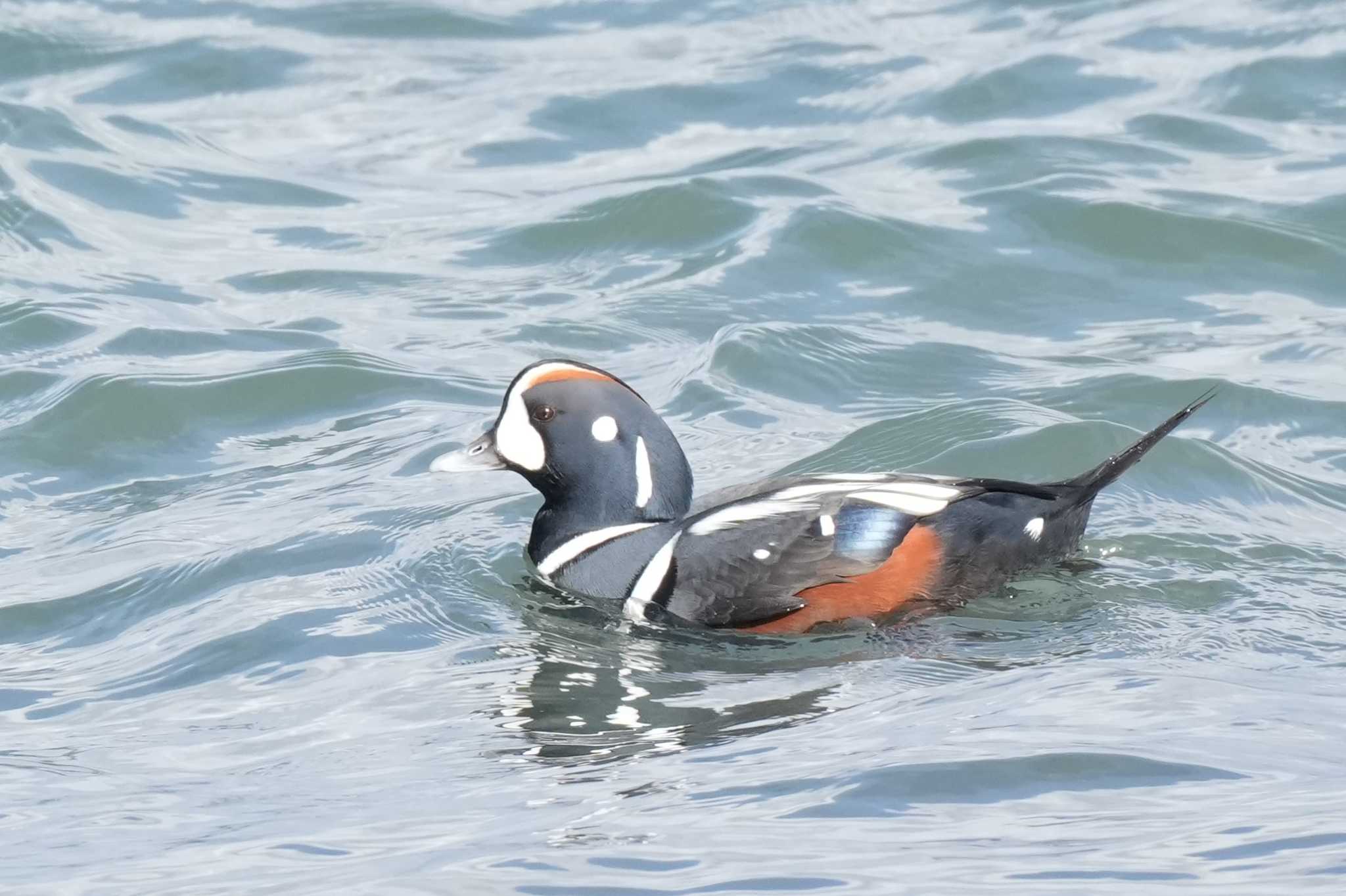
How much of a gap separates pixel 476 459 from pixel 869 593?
169cm

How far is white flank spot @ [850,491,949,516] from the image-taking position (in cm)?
667

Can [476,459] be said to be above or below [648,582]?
above

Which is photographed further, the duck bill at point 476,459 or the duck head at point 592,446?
the duck bill at point 476,459

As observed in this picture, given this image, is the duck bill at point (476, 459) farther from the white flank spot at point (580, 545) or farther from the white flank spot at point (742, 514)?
the white flank spot at point (742, 514)

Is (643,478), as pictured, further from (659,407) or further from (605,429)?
(659,407)

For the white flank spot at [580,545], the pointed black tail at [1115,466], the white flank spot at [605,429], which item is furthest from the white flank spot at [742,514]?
the pointed black tail at [1115,466]

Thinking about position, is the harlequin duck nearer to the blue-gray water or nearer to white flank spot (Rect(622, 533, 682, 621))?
white flank spot (Rect(622, 533, 682, 621))

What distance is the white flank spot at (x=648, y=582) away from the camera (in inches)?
267

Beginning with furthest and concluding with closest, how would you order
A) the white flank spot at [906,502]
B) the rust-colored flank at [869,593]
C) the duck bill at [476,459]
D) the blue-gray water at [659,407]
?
1. the duck bill at [476,459]
2. the white flank spot at [906,502]
3. the rust-colored flank at [869,593]
4. the blue-gray water at [659,407]

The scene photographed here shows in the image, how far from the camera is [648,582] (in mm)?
6801

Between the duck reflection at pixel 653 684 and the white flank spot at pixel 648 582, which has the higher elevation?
the white flank spot at pixel 648 582

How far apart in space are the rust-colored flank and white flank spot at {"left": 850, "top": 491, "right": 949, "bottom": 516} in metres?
0.12

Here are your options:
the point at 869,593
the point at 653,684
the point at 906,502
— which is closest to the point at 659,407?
the point at 906,502

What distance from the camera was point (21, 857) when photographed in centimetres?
495
